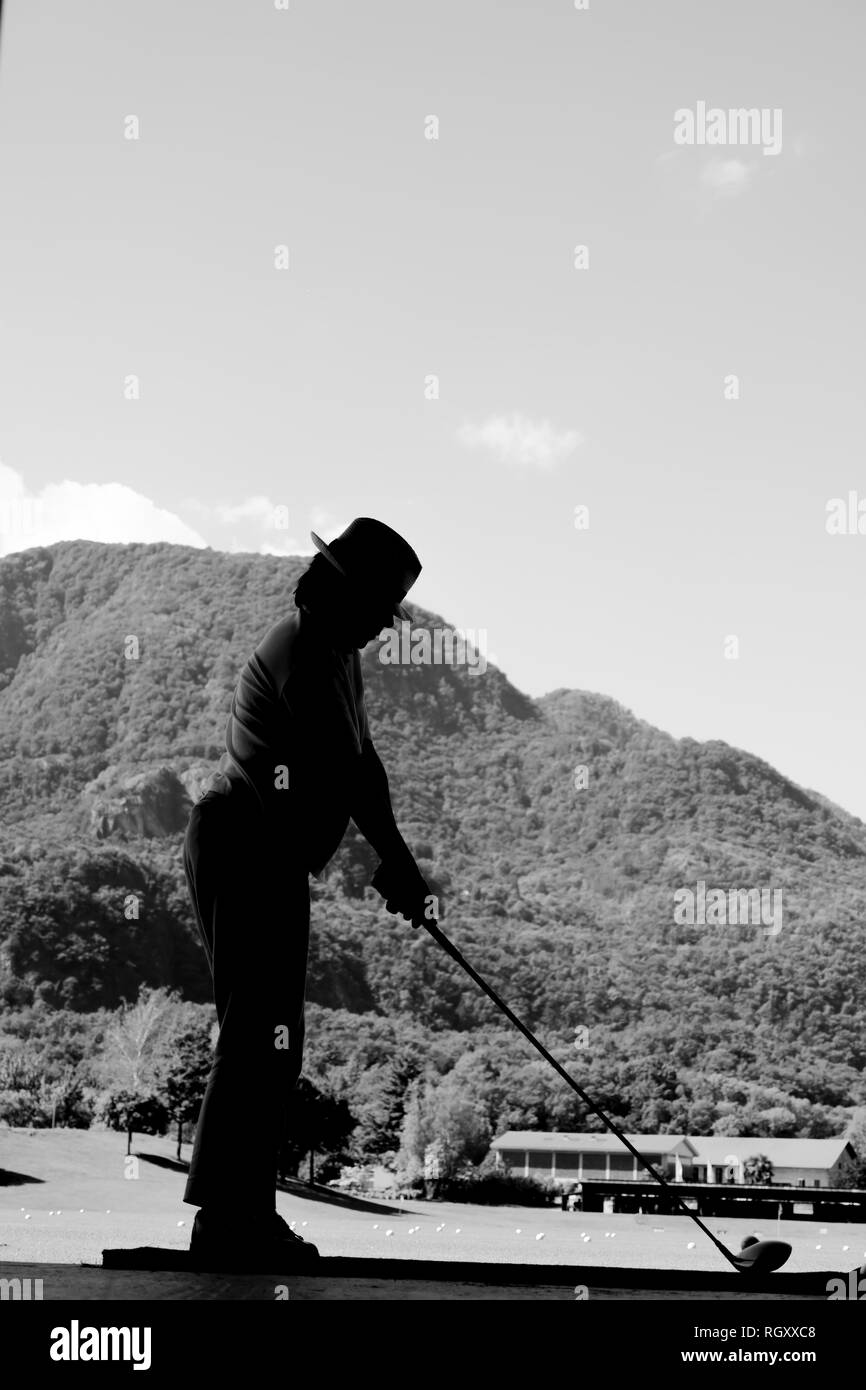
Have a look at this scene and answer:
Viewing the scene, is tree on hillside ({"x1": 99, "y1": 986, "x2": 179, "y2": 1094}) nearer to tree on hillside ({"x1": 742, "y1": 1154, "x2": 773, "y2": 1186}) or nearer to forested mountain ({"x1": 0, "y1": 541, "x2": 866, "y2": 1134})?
forested mountain ({"x1": 0, "y1": 541, "x2": 866, "y2": 1134})

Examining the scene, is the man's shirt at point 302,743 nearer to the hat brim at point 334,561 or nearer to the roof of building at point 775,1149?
the hat brim at point 334,561

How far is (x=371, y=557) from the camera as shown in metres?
4.49

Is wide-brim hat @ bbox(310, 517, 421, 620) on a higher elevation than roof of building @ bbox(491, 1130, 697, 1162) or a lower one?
higher

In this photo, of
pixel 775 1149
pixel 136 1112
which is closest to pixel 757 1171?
pixel 775 1149

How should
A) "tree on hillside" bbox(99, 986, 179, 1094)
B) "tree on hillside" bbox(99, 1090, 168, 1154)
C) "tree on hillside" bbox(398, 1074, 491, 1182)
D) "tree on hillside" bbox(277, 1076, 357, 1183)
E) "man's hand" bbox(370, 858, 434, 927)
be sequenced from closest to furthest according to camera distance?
"man's hand" bbox(370, 858, 434, 927)
"tree on hillside" bbox(277, 1076, 357, 1183)
"tree on hillside" bbox(99, 1090, 168, 1154)
"tree on hillside" bbox(99, 986, 179, 1094)
"tree on hillside" bbox(398, 1074, 491, 1182)

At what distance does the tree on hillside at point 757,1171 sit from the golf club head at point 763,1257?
189ft

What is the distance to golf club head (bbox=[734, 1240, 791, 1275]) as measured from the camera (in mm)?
4074

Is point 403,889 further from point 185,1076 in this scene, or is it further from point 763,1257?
point 185,1076

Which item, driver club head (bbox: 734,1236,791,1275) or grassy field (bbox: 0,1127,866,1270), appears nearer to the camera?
driver club head (bbox: 734,1236,791,1275)

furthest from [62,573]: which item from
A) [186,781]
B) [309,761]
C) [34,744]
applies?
[309,761]

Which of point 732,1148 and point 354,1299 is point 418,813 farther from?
point 354,1299

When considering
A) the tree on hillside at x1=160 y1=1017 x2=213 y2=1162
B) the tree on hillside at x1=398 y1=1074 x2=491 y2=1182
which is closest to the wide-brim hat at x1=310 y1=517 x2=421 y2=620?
the tree on hillside at x1=160 y1=1017 x2=213 y2=1162

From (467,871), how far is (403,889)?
97137 millimetres
